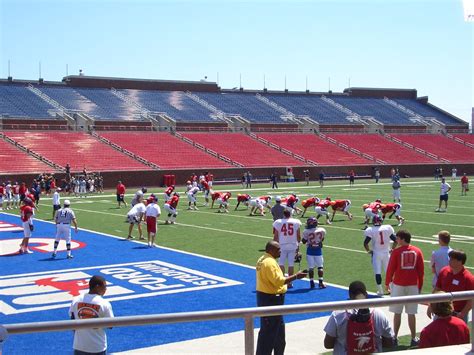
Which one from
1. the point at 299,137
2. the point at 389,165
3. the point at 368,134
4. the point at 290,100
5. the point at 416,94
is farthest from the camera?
the point at 416,94

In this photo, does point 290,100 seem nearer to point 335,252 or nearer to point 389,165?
point 389,165

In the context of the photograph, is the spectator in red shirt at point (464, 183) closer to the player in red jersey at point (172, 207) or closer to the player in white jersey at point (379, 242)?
the player in red jersey at point (172, 207)

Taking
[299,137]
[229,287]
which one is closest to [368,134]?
[299,137]

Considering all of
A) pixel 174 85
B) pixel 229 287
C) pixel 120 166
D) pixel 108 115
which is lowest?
pixel 229 287

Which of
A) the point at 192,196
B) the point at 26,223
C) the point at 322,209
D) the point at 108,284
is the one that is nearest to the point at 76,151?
the point at 192,196

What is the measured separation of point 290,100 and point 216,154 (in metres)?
24.0

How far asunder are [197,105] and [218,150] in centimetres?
1280

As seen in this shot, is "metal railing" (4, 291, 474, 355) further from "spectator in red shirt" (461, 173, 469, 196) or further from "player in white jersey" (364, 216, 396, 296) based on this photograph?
"spectator in red shirt" (461, 173, 469, 196)

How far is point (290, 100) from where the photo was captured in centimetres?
7281

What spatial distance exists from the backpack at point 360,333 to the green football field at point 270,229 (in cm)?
721

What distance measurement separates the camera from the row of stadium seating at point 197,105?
55434mm

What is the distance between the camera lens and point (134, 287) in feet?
39.4

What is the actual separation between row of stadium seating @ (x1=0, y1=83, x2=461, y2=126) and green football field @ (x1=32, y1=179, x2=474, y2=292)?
23135 mm

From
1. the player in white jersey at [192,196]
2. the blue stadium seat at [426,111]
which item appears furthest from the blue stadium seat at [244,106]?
the player in white jersey at [192,196]
